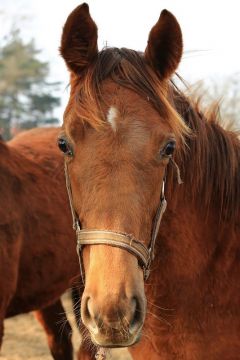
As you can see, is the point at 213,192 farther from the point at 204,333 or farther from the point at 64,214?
the point at 64,214

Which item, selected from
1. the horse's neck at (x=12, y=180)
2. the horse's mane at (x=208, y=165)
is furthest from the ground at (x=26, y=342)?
the horse's mane at (x=208, y=165)

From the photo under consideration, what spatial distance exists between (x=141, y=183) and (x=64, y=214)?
2.53 metres

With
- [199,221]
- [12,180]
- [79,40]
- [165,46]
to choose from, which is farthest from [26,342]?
[165,46]

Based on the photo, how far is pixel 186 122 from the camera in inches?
103

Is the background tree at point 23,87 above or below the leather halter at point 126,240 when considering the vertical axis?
below

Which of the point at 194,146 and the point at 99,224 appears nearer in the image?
the point at 99,224

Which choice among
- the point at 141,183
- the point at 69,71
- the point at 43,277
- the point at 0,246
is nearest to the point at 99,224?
the point at 141,183

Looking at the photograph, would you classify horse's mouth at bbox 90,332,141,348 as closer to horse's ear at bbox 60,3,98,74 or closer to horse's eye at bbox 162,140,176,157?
horse's eye at bbox 162,140,176,157

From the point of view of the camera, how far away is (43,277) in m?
4.28

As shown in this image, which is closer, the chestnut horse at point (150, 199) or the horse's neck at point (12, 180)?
the chestnut horse at point (150, 199)

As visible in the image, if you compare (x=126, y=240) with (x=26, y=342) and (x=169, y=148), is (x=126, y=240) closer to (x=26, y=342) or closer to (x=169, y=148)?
(x=169, y=148)

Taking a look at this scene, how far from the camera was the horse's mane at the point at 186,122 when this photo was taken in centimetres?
228

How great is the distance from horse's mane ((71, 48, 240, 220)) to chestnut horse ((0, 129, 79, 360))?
6.38 ft

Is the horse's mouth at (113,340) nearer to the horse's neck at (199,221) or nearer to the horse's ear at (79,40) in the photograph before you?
the horse's neck at (199,221)
